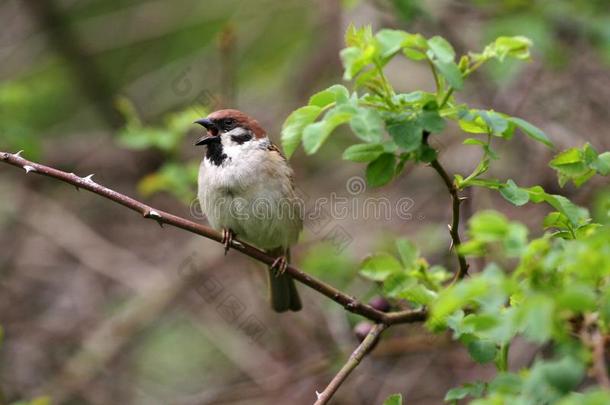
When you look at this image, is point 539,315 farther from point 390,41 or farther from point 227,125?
point 227,125

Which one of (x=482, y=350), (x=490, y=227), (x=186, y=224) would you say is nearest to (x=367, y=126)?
(x=490, y=227)

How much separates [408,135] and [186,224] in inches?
32.7

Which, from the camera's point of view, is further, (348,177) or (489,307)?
(348,177)

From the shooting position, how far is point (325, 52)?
5332 millimetres

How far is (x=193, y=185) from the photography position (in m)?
4.05

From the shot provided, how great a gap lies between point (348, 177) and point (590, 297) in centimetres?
383

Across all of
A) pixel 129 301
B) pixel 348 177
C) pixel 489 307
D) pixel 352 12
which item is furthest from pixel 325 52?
pixel 489 307

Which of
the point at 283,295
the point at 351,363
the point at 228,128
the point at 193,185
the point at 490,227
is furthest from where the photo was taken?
the point at 193,185

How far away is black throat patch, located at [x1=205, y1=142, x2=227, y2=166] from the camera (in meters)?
3.22

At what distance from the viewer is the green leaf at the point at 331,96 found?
1.70 metres

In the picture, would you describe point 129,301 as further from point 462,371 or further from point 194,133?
point 462,371

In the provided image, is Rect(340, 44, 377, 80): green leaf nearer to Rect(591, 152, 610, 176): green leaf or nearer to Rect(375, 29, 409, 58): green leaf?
Rect(375, 29, 409, 58): green leaf

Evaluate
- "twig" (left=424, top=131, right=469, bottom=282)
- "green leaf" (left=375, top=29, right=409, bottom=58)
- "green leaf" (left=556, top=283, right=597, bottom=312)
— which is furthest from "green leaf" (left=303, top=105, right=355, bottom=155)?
"green leaf" (left=556, top=283, right=597, bottom=312)

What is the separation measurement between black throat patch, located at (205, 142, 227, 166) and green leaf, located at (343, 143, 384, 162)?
1492 mm
